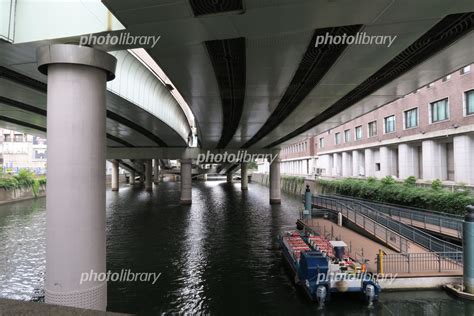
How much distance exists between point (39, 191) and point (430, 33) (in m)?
57.4

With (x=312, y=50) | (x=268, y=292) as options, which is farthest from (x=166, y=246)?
(x=312, y=50)

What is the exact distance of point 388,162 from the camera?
137ft

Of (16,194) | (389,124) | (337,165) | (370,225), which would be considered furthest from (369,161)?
(16,194)

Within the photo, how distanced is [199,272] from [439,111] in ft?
90.6

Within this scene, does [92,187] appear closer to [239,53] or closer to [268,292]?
[239,53]

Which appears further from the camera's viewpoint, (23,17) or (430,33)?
(430,33)

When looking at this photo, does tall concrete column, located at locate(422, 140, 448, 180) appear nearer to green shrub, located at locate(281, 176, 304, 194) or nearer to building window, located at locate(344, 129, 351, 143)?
building window, located at locate(344, 129, 351, 143)

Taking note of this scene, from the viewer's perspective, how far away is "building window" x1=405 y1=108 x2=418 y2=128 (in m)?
35.3

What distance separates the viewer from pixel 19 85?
14711 mm
